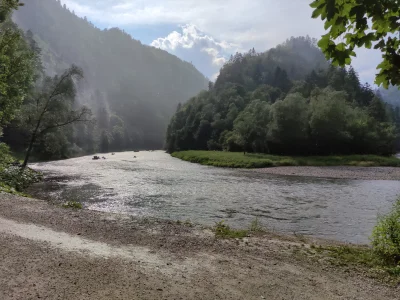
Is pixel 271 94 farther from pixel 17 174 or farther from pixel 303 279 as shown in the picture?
pixel 303 279

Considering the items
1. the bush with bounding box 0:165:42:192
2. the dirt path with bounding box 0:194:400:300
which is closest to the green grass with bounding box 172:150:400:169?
the bush with bounding box 0:165:42:192

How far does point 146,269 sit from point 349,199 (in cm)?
2675

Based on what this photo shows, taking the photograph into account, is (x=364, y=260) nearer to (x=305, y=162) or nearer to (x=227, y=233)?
(x=227, y=233)

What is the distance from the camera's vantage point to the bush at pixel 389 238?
1180cm

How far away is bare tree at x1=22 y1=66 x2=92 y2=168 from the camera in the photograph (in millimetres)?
47125

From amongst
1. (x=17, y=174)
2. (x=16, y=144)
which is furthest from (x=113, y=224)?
(x=16, y=144)

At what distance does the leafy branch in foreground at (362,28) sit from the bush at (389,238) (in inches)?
350

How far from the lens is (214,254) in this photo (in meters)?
11.7

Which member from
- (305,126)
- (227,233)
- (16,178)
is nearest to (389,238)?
(227,233)

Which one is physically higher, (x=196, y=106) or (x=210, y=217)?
(x=196, y=106)

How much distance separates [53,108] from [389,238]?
46.5 meters

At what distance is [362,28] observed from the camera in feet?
15.4

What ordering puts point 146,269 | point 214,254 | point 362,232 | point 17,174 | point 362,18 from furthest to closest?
point 17,174 → point 362,232 → point 214,254 → point 146,269 → point 362,18

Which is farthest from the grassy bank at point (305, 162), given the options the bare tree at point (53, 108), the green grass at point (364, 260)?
the green grass at point (364, 260)
